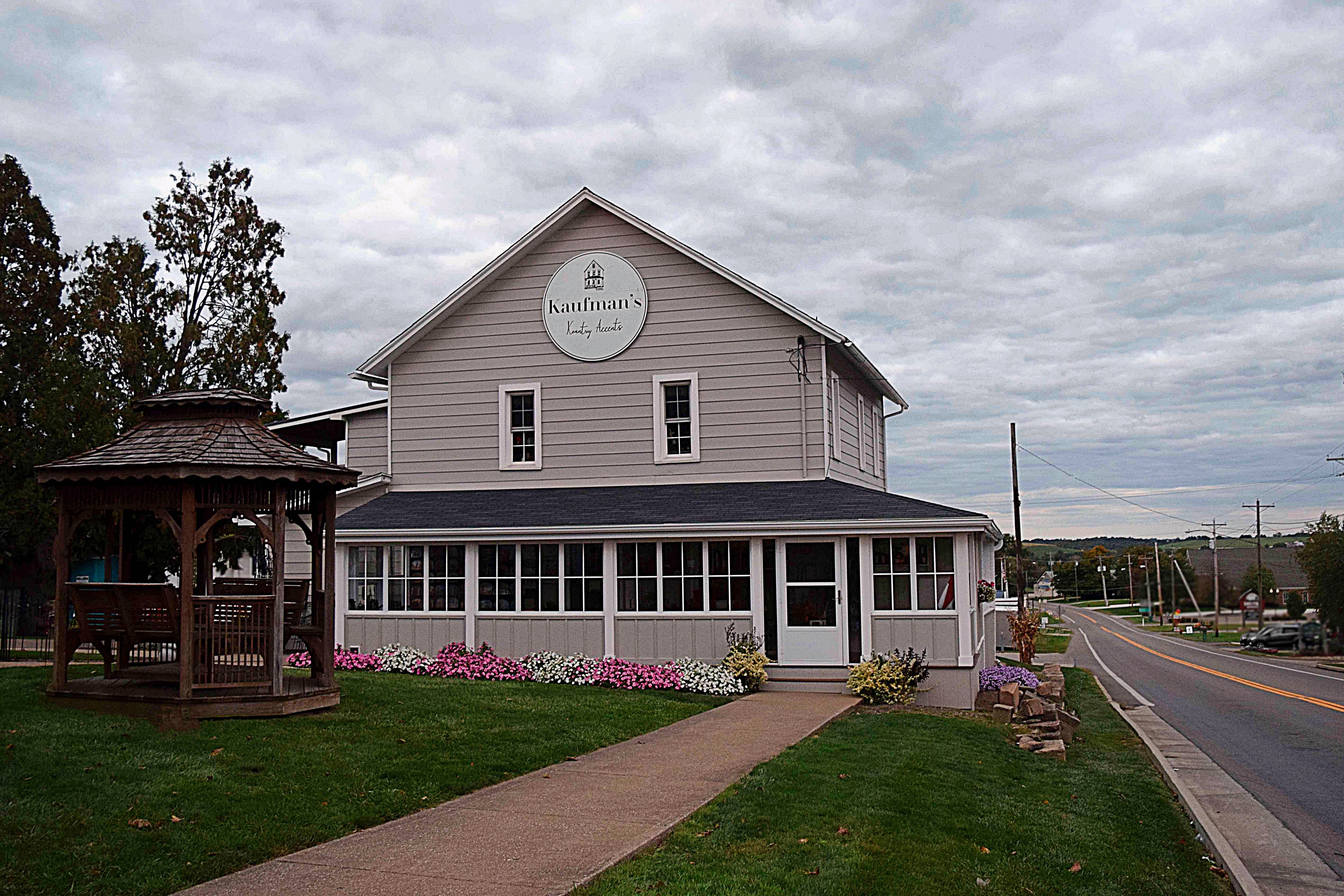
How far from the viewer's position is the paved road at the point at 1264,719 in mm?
12484

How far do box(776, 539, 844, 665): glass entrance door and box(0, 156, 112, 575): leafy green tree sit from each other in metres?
16.4

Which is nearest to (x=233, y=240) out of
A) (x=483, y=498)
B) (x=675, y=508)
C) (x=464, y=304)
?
(x=464, y=304)

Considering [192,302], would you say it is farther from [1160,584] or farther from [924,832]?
[1160,584]

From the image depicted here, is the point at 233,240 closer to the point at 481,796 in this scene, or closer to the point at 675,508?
the point at 675,508

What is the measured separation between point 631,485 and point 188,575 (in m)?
11.2

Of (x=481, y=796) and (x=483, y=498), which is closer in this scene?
(x=481, y=796)

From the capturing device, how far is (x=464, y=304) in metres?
23.3

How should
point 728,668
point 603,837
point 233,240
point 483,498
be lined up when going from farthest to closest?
point 233,240 < point 483,498 < point 728,668 < point 603,837

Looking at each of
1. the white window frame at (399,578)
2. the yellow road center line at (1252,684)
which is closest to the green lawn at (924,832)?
the white window frame at (399,578)

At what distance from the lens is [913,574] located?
60.4 feet

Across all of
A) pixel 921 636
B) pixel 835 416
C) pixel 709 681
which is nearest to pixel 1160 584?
pixel 835 416

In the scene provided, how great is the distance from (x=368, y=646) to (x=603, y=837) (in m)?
13.3

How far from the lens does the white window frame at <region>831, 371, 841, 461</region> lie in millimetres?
21828

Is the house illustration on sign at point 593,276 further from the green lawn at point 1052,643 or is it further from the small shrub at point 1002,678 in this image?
the green lawn at point 1052,643
